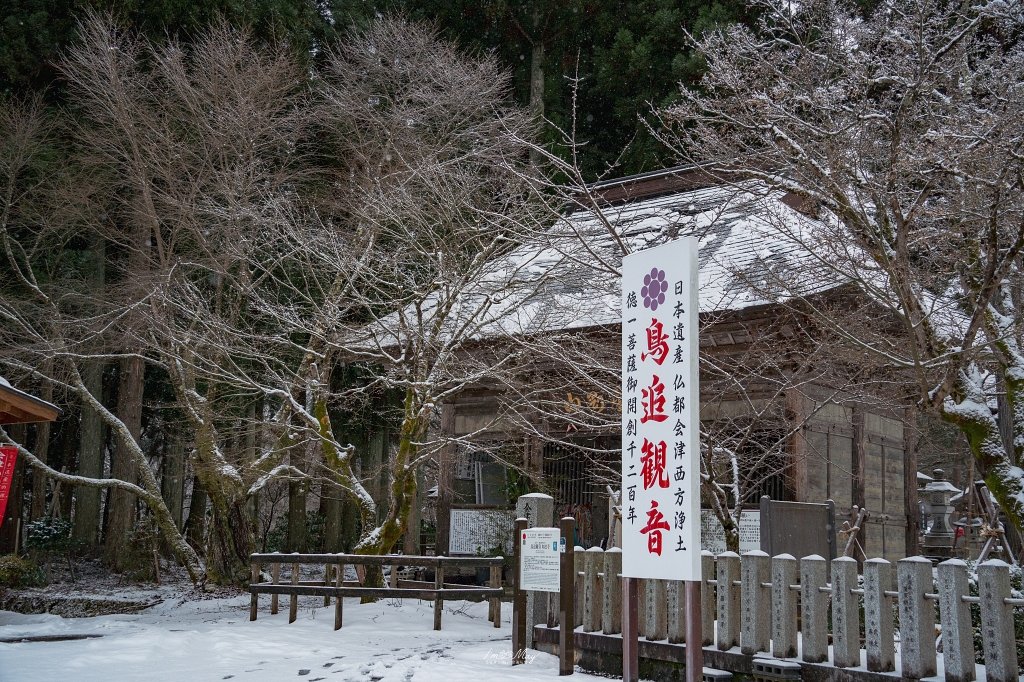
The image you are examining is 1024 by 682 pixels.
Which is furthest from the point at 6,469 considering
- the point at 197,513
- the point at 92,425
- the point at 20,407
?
the point at 197,513

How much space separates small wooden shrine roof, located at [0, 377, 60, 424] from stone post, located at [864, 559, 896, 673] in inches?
284

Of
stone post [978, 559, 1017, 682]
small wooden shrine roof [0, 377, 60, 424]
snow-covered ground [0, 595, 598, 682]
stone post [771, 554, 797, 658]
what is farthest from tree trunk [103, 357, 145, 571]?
stone post [978, 559, 1017, 682]

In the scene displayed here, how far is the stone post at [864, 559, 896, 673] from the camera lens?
6.04 meters

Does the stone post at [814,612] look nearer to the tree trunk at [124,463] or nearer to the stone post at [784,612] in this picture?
the stone post at [784,612]

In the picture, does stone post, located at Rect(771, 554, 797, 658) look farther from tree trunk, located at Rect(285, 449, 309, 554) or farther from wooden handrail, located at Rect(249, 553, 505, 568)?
tree trunk, located at Rect(285, 449, 309, 554)

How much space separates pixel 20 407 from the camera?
25.9 feet

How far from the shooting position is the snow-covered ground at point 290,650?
7574 millimetres

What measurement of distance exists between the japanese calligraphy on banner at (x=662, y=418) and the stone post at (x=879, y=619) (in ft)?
4.82

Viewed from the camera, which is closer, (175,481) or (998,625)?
(998,625)

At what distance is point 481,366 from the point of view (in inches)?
506

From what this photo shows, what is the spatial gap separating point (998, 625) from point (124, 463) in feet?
59.6

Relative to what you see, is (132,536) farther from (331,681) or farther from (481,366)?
(331,681)

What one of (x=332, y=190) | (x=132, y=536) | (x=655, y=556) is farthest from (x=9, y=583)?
(x=655, y=556)

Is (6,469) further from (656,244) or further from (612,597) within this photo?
(656,244)
